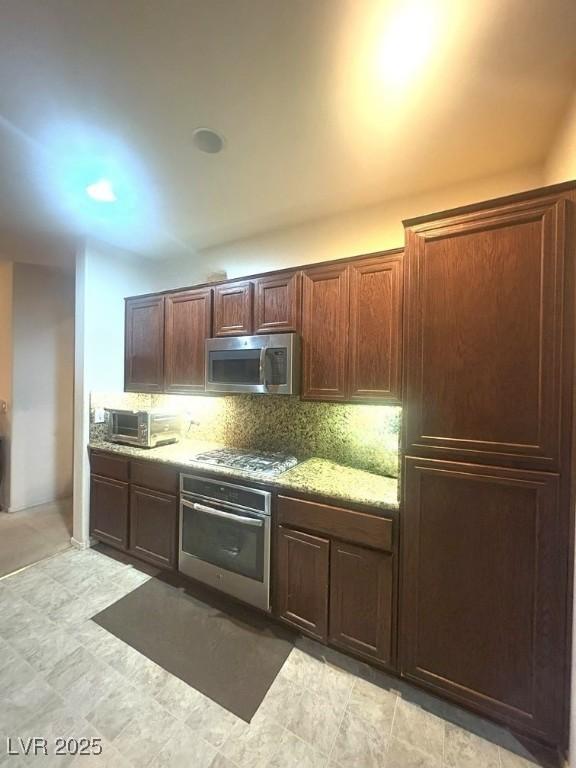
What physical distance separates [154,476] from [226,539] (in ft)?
2.52

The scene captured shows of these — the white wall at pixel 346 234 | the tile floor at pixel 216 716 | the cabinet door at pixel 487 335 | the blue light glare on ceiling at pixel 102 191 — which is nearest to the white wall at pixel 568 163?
the white wall at pixel 346 234

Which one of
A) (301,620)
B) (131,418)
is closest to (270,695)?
(301,620)

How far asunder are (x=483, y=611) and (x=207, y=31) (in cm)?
249

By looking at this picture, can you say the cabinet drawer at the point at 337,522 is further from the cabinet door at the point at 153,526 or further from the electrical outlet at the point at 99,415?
the electrical outlet at the point at 99,415

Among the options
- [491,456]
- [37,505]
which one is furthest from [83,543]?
[491,456]

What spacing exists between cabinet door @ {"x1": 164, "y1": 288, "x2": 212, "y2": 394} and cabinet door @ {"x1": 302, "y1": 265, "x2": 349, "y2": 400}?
865 mm

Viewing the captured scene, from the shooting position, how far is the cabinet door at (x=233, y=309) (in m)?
2.30

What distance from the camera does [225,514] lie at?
198cm

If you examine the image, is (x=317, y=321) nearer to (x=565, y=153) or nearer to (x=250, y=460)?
(x=250, y=460)

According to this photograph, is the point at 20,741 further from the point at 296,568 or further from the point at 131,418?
the point at 131,418

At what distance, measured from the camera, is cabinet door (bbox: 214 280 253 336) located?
7.55 feet

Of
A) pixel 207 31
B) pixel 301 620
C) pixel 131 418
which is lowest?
pixel 301 620

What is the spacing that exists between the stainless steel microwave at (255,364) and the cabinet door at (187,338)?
183mm

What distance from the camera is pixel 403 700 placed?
1499mm
